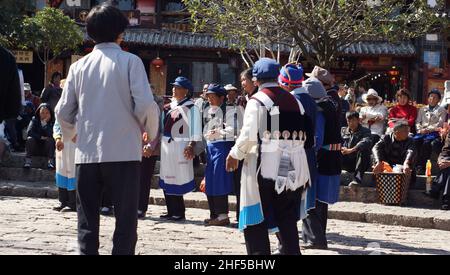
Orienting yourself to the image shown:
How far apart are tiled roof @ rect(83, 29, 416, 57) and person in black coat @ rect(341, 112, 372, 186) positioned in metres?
13.2

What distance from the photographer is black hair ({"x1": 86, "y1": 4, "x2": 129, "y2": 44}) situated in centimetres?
568

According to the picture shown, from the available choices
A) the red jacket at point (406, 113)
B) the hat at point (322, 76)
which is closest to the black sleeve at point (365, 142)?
→ the red jacket at point (406, 113)

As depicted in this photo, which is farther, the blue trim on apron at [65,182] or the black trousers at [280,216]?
the blue trim on apron at [65,182]

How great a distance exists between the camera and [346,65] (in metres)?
27.3

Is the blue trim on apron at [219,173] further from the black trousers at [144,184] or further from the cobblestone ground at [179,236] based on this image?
the black trousers at [144,184]

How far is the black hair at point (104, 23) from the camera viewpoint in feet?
18.6

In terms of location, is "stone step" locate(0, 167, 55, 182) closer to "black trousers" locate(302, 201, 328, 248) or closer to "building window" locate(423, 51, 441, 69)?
"black trousers" locate(302, 201, 328, 248)

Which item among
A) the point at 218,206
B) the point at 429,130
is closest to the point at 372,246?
the point at 218,206

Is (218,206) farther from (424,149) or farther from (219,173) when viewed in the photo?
(424,149)

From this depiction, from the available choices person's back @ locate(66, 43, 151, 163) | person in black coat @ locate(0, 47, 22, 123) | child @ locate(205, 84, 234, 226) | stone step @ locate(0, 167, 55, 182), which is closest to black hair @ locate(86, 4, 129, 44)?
person's back @ locate(66, 43, 151, 163)

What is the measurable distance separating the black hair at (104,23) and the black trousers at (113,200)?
98 centimetres

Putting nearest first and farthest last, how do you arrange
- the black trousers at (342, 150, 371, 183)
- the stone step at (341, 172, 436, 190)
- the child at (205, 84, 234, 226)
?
the child at (205, 84, 234, 226)
the black trousers at (342, 150, 371, 183)
the stone step at (341, 172, 436, 190)
